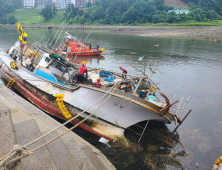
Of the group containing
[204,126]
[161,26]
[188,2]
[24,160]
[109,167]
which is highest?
[188,2]

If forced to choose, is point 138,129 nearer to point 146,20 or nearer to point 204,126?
point 204,126

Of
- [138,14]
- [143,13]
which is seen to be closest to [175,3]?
[143,13]

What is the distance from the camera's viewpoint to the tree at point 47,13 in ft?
277

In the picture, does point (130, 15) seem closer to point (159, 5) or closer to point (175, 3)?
point (159, 5)

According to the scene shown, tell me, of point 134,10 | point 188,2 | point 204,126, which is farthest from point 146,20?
point 204,126

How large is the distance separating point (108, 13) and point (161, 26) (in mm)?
29423

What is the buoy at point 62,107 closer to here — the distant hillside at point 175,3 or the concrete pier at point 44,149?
the concrete pier at point 44,149

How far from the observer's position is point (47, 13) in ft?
281

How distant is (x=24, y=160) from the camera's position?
4121 mm

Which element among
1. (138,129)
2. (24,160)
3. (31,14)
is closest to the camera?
(24,160)

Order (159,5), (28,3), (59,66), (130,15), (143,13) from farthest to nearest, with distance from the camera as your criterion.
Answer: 1. (28,3)
2. (159,5)
3. (130,15)
4. (143,13)
5. (59,66)

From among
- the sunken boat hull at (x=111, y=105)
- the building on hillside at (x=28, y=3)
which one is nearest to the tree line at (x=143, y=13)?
the sunken boat hull at (x=111, y=105)

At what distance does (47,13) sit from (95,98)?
9249 cm

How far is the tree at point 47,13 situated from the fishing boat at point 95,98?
283ft
